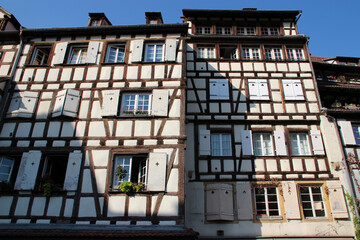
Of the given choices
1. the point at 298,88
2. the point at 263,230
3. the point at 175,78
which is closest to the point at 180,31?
the point at 175,78

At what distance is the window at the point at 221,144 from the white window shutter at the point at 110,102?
424cm

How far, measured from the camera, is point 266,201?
34.4 ft

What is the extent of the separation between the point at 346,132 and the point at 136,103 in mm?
8930

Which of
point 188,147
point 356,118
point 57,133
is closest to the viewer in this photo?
point 57,133

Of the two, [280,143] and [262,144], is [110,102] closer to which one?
[262,144]

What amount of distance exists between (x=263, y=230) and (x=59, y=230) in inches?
265

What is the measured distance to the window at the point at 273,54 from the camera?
45.3 ft

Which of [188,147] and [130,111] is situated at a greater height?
[130,111]

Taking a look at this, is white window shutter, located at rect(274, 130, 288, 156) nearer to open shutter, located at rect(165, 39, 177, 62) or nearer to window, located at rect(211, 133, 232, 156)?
window, located at rect(211, 133, 232, 156)

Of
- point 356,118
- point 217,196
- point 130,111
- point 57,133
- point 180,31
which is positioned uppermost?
point 180,31

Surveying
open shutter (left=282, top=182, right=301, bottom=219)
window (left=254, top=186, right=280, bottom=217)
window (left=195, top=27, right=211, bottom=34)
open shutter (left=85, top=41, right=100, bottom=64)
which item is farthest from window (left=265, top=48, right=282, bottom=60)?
open shutter (left=85, top=41, right=100, bottom=64)

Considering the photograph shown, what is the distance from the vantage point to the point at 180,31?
11.8 metres

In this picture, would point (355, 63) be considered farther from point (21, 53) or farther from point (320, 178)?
point (21, 53)

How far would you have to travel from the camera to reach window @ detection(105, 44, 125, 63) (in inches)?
455
